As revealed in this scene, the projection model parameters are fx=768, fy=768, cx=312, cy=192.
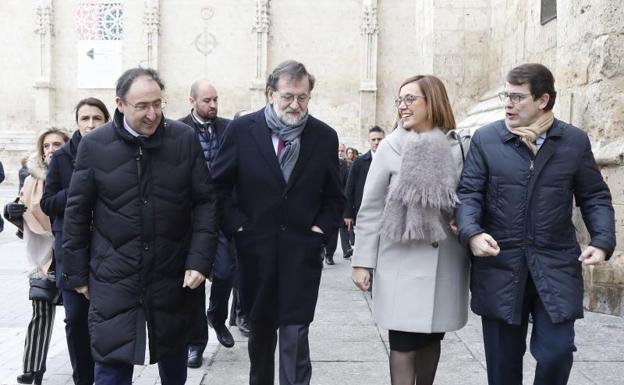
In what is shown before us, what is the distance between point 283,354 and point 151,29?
30.0 m

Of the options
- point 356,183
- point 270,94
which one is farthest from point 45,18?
point 270,94

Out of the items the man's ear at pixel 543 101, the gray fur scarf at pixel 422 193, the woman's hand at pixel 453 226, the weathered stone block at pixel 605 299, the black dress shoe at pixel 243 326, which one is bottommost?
the black dress shoe at pixel 243 326

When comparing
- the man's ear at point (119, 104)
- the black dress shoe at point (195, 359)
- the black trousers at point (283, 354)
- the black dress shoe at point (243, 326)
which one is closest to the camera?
the man's ear at point (119, 104)

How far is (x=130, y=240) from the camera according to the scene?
3.50m

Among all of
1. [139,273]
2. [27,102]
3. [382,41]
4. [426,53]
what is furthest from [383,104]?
[139,273]

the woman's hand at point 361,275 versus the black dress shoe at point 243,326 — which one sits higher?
the woman's hand at point 361,275

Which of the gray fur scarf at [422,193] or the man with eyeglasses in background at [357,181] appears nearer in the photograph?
the gray fur scarf at [422,193]

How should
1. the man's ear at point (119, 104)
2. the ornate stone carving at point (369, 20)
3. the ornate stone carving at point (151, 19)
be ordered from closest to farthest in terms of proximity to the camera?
the man's ear at point (119, 104)
the ornate stone carving at point (369, 20)
the ornate stone carving at point (151, 19)

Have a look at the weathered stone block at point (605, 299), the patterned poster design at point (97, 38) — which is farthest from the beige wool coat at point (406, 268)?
the patterned poster design at point (97, 38)

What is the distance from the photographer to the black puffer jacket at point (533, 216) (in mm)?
3408

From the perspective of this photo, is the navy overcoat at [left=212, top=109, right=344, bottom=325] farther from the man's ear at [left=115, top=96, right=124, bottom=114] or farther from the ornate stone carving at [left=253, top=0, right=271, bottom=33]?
the ornate stone carving at [left=253, top=0, right=271, bottom=33]

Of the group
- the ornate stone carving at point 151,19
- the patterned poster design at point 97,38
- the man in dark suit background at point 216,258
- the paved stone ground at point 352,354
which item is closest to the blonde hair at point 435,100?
the paved stone ground at point 352,354

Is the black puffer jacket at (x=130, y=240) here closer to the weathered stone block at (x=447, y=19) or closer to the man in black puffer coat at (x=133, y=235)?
the man in black puffer coat at (x=133, y=235)

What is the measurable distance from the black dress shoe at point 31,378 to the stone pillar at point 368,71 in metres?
27.4
